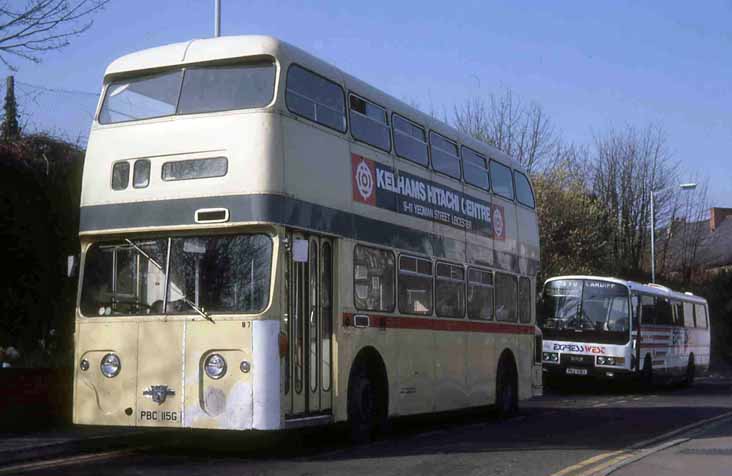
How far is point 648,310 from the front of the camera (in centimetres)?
3152

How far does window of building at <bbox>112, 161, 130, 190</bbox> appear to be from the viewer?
42.6 feet

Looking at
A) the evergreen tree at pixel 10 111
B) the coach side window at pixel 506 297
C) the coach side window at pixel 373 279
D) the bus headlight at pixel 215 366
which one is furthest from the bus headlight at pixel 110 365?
the coach side window at pixel 506 297

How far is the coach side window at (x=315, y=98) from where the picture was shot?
514 inches

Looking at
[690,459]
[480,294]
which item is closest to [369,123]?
[480,294]

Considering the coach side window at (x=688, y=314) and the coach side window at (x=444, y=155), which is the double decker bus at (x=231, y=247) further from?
the coach side window at (x=688, y=314)

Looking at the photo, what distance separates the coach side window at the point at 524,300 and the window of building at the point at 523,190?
61.5 inches

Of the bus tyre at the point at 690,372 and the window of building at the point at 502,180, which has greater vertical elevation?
the window of building at the point at 502,180

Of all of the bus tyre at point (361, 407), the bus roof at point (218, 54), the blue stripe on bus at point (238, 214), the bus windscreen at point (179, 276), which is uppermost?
the bus roof at point (218, 54)

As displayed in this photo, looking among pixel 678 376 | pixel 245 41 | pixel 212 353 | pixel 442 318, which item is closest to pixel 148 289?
pixel 212 353

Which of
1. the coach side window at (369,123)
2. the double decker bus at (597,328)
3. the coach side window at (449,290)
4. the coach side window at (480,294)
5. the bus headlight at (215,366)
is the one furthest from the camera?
the double decker bus at (597,328)

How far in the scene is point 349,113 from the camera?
14.5 meters

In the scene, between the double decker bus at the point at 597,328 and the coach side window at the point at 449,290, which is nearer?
the coach side window at the point at 449,290

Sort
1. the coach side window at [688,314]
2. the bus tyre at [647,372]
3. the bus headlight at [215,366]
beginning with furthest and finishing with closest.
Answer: the coach side window at [688,314], the bus tyre at [647,372], the bus headlight at [215,366]

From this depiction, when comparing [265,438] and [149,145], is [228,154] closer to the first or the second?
[149,145]
